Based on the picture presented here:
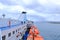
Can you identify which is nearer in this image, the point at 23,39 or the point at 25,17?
the point at 23,39

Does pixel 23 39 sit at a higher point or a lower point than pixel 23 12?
lower

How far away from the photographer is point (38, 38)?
8375 mm

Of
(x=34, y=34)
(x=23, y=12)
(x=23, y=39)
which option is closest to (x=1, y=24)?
(x=34, y=34)

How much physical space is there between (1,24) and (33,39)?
315 inches

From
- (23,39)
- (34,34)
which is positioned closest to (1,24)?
(34,34)

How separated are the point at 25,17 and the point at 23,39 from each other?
97.8 feet

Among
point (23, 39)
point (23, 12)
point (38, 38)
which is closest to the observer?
point (38, 38)

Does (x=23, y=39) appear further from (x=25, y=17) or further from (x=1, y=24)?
(x=25, y=17)

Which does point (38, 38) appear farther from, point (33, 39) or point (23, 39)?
point (23, 39)

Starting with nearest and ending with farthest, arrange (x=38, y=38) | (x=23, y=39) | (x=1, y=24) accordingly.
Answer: (x=38, y=38)
(x=1, y=24)
(x=23, y=39)

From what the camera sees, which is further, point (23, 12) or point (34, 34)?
point (23, 12)

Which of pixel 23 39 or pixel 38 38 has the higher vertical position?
pixel 38 38

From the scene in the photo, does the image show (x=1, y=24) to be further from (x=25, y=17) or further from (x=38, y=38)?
(x=25, y=17)

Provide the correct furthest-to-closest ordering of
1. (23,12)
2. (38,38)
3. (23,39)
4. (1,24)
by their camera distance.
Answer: (23,12) < (23,39) < (1,24) < (38,38)
